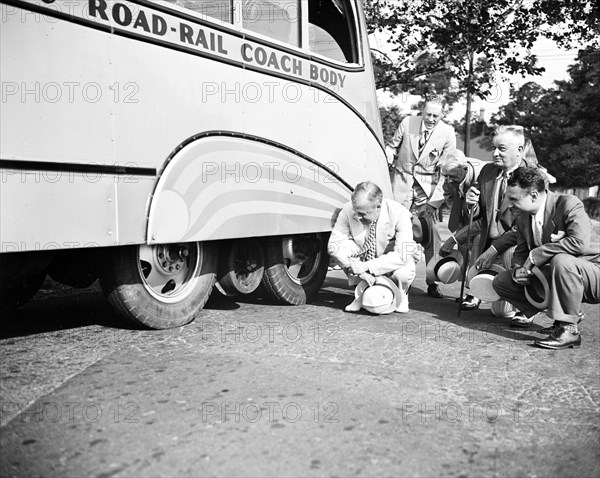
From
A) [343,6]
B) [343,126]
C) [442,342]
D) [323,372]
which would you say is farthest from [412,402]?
[343,6]

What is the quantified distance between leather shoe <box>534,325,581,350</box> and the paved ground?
7 centimetres

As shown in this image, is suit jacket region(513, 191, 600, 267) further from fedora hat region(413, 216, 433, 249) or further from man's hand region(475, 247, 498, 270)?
fedora hat region(413, 216, 433, 249)

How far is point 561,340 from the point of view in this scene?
15.2 ft

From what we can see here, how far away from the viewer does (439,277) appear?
6.40 m

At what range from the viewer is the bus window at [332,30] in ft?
18.7

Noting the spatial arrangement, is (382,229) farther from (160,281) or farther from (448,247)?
(160,281)

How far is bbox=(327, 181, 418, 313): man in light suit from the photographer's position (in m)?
5.69

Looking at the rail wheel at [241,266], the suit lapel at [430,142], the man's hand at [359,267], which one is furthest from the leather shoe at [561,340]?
the suit lapel at [430,142]

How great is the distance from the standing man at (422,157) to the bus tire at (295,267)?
4.31 feet

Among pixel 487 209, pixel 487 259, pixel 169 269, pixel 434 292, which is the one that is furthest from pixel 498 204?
pixel 169 269

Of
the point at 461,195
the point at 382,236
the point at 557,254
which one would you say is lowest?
the point at 557,254

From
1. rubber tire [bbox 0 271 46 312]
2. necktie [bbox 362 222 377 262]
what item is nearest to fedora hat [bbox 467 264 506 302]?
necktie [bbox 362 222 377 262]

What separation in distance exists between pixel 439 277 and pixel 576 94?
38303 millimetres

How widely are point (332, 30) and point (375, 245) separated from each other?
1.92 m
